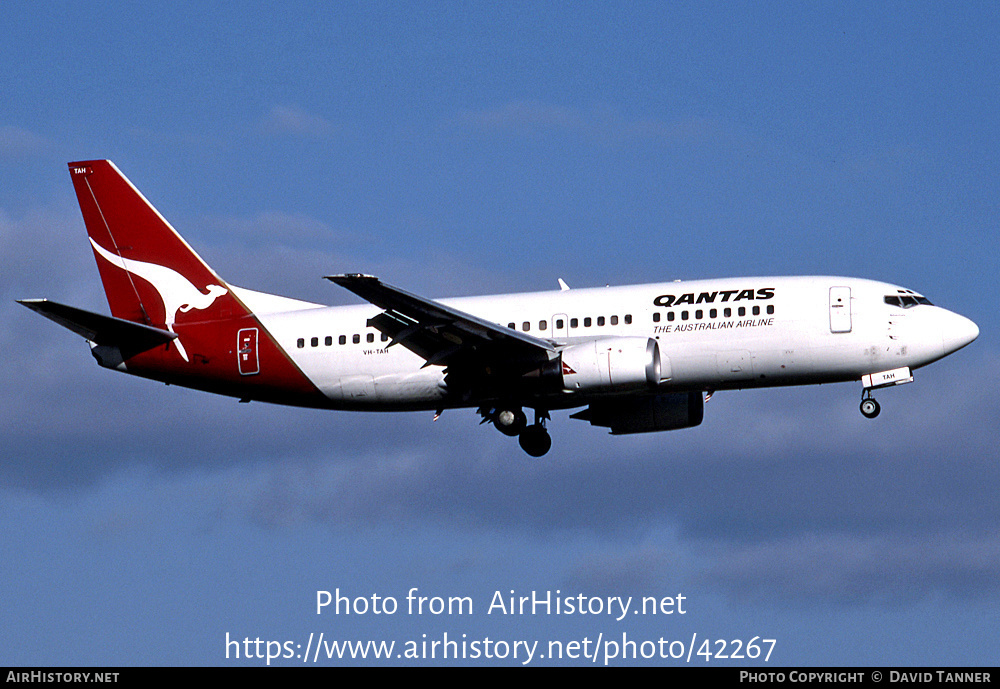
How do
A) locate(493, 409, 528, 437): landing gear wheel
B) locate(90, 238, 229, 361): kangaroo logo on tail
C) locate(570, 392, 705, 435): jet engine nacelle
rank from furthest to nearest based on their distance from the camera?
locate(90, 238, 229, 361): kangaroo logo on tail → locate(570, 392, 705, 435): jet engine nacelle → locate(493, 409, 528, 437): landing gear wheel

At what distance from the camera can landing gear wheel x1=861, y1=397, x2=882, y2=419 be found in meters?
52.2

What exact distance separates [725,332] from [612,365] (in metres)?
3.72

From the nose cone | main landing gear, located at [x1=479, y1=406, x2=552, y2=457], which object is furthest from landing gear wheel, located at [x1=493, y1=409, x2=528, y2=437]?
the nose cone

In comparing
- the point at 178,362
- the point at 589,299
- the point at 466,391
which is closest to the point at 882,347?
the point at 589,299

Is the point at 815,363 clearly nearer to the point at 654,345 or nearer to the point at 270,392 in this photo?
the point at 654,345

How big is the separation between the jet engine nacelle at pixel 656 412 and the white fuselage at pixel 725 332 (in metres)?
2.96

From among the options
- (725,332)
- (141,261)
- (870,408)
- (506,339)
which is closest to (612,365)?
(506,339)

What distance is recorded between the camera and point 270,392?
55.7 m

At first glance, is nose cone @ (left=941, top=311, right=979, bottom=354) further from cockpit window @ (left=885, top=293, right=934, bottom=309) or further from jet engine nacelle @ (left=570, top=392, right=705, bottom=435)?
jet engine nacelle @ (left=570, top=392, right=705, bottom=435)

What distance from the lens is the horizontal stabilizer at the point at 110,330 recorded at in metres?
53.8

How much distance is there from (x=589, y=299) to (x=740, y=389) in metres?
5.61

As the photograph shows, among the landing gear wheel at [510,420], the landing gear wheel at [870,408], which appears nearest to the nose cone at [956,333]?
the landing gear wheel at [870,408]

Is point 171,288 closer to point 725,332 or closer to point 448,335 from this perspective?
point 448,335
